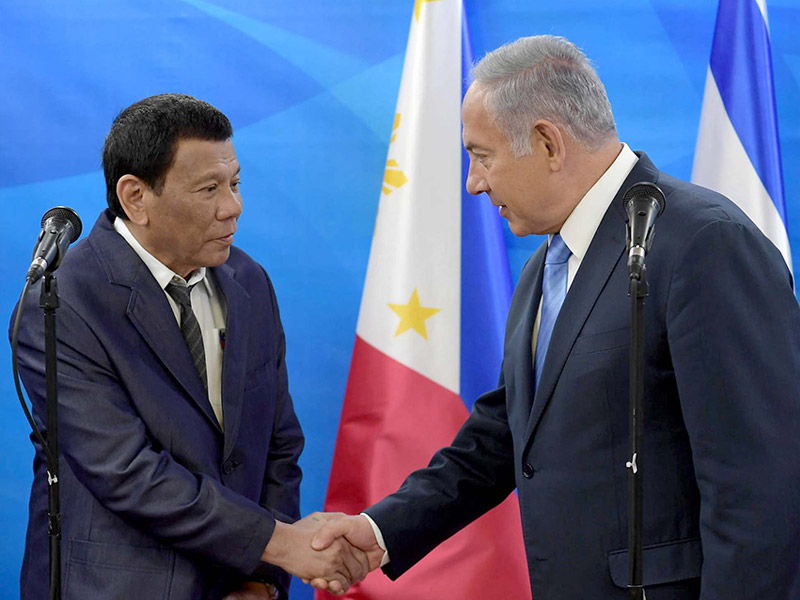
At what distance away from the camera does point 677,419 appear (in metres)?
1.68

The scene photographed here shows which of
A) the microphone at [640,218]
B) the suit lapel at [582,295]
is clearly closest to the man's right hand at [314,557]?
the suit lapel at [582,295]

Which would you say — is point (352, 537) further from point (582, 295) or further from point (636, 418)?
point (636, 418)

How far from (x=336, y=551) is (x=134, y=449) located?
603 mm

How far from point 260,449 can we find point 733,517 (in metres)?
1.04

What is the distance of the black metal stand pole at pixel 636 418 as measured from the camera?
56.8 inches

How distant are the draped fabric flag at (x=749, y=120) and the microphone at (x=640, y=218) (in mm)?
1586

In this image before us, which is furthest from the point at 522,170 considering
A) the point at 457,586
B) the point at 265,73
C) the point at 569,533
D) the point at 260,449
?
the point at 265,73

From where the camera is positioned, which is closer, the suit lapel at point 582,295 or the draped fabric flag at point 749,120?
the suit lapel at point 582,295

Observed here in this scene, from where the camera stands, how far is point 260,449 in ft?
7.11

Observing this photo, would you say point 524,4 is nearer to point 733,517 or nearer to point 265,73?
point 265,73

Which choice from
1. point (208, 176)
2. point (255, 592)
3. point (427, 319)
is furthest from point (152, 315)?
point (427, 319)

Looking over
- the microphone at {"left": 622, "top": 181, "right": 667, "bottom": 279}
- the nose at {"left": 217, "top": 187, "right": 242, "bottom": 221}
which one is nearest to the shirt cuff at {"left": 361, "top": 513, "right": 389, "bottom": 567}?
the nose at {"left": 217, "top": 187, "right": 242, "bottom": 221}

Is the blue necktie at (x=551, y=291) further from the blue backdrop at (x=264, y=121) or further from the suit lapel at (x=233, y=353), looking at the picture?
A: the blue backdrop at (x=264, y=121)

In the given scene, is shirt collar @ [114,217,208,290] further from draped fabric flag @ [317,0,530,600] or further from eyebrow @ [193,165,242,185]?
draped fabric flag @ [317,0,530,600]
